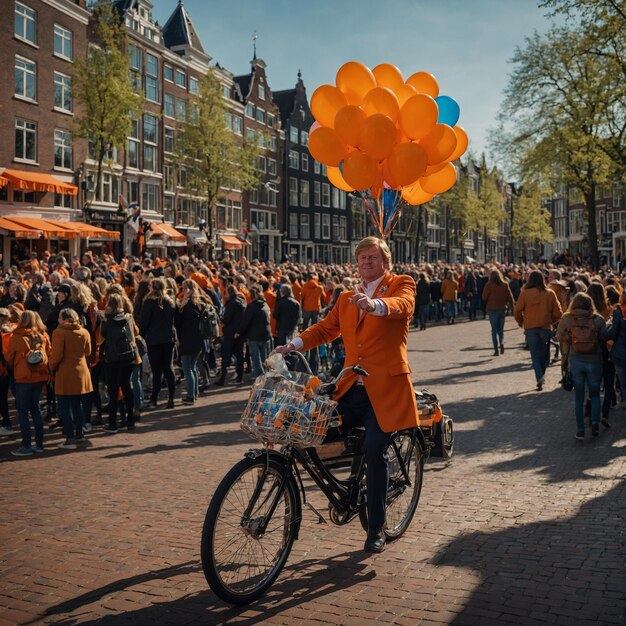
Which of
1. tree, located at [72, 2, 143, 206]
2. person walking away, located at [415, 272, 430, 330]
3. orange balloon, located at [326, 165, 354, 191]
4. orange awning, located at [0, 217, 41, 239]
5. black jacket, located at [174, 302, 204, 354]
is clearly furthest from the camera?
tree, located at [72, 2, 143, 206]

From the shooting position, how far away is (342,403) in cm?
482

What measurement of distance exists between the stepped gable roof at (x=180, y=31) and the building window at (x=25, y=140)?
737 inches

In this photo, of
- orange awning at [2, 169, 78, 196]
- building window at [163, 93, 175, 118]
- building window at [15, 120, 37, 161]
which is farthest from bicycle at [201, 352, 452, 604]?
building window at [163, 93, 175, 118]

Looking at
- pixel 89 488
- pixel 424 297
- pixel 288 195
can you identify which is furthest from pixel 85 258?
pixel 288 195

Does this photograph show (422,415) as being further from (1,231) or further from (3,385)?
(1,231)

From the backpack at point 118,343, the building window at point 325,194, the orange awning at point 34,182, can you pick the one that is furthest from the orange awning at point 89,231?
the building window at point 325,194

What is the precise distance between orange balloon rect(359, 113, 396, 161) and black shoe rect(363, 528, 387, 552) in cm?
423

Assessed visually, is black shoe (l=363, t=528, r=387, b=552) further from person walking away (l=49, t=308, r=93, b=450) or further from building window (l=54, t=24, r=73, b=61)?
building window (l=54, t=24, r=73, b=61)

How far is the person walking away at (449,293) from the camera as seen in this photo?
2614 centimetres

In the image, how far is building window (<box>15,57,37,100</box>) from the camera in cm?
3212

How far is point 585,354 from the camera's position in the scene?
28.5 feet

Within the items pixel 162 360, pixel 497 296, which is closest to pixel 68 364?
pixel 162 360

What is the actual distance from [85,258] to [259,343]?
884cm

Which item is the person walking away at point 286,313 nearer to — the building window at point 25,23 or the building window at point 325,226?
the building window at point 25,23
